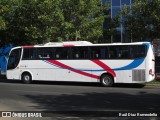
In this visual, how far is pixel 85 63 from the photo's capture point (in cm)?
2575

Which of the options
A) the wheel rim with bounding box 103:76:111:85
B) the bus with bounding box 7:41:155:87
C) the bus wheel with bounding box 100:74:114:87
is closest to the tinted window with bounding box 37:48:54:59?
the bus with bounding box 7:41:155:87

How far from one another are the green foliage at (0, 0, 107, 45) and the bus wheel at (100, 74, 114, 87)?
20.4 ft

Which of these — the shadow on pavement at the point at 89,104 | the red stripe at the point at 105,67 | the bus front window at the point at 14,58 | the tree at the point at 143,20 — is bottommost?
the shadow on pavement at the point at 89,104

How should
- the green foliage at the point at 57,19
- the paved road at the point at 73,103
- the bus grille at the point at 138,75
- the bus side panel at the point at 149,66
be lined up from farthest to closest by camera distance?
the green foliage at the point at 57,19, the bus grille at the point at 138,75, the bus side panel at the point at 149,66, the paved road at the point at 73,103

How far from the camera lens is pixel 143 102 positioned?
16.0m

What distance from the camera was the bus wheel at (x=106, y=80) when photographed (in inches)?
976

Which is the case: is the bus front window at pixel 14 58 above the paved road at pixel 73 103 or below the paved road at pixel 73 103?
above

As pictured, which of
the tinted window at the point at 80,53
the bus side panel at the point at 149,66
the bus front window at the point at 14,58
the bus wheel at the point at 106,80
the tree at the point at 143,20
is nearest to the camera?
the bus side panel at the point at 149,66

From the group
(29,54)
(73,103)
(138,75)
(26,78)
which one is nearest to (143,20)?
(138,75)

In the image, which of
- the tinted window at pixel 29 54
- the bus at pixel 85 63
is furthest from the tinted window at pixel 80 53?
the tinted window at pixel 29 54

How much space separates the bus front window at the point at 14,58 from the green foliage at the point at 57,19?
3034 mm

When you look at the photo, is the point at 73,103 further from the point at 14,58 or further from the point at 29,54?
the point at 14,58

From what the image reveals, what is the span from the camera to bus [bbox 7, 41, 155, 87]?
24109 millimetres

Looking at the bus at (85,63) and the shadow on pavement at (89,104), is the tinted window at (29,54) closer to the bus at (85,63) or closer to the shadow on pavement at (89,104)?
the bus at (85,63)
